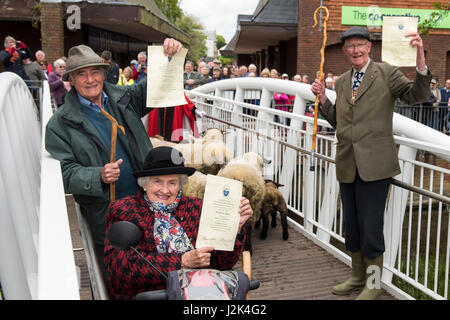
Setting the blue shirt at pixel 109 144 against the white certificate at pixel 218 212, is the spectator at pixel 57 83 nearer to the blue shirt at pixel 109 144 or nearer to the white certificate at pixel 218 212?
the blue shirt at pixel 109 144

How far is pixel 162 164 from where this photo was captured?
2764 mm

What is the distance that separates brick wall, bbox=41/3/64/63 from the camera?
643 inches

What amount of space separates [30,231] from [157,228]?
0.93 meters

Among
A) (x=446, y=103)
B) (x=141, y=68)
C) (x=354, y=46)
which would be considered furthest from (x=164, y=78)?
(x=446, y=103)

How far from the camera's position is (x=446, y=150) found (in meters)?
3.29

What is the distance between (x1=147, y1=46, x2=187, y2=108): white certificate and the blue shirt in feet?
1.16

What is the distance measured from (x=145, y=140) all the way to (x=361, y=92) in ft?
5.40

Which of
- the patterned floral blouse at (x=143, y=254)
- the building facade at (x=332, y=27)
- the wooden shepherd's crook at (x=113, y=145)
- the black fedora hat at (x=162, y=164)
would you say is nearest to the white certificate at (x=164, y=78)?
the wooden shepherd's crook at (x=113, y=145)

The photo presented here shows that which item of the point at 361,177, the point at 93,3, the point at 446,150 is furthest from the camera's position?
the point at 93,3

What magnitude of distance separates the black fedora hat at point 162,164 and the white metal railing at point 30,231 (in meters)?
0.49

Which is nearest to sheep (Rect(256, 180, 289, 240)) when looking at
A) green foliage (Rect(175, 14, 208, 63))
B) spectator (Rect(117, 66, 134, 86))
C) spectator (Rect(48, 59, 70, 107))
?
spectator (Rect(48, 59, 70, 107))

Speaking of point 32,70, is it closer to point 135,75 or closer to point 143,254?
point 135,75
